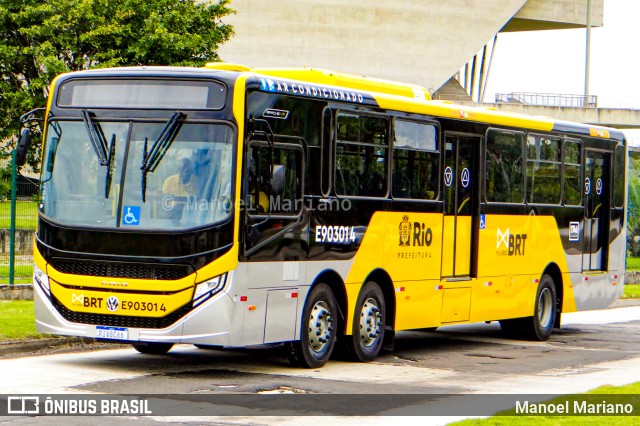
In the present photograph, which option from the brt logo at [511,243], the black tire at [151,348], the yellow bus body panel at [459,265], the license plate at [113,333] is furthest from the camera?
the brt logo at [511,243]

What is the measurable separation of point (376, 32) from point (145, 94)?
63439mm

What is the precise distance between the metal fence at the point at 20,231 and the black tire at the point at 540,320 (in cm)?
801

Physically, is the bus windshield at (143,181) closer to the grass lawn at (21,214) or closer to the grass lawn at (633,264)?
the grass lawn at (21,214)

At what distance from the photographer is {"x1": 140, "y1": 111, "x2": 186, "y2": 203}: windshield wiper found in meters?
13.3

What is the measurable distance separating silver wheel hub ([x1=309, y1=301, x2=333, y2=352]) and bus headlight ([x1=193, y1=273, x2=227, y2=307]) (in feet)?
5.47

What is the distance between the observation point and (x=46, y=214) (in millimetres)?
13820

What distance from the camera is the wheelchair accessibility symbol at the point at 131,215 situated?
43.7 feet

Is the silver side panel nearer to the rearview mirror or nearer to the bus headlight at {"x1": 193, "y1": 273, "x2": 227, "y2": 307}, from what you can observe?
the bus headlight at {"x1": 193, "y1": 273, "x2": 227, "y2": 307}

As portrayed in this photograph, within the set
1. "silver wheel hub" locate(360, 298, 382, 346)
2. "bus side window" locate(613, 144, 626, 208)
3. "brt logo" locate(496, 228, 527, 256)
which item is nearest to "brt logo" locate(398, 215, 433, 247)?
"silver wheel hub" locate(360, 298, 382, 346)

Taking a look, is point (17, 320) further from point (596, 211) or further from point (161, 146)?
point (596, 211)

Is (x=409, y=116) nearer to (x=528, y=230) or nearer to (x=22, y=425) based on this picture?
(x=528, y=230)

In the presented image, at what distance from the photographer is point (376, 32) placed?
76188mm

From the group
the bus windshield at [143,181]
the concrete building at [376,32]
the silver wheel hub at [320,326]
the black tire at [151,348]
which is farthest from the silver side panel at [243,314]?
the concrete building at [376,32]

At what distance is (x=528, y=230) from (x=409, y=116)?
3.95 meters
